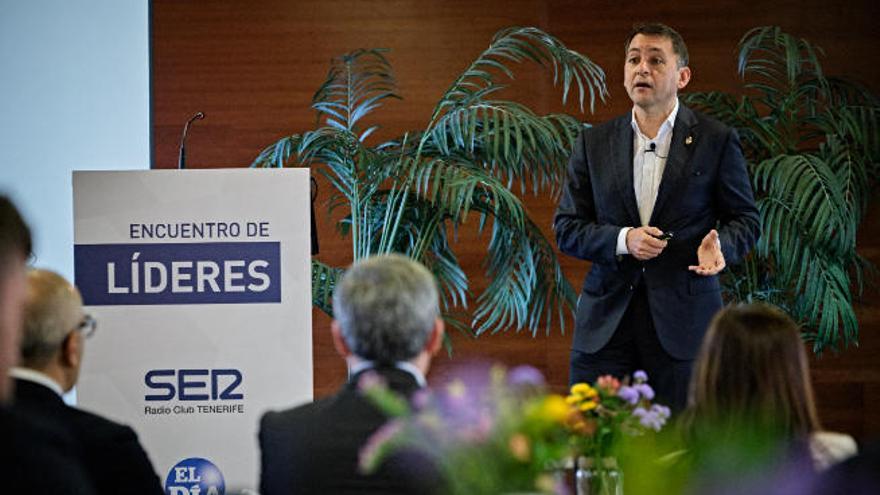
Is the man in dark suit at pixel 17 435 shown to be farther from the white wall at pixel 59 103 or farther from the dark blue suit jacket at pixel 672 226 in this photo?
the white wall at pixel 59 103

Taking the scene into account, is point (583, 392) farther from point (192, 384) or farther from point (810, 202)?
point (810, 202)

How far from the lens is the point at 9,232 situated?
1.33 meters

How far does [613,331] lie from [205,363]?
1279 millimetres

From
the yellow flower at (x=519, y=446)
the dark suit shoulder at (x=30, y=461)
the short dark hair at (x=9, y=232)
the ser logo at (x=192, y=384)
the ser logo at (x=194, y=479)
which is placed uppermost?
the short dark hair at (x=9, y=232)

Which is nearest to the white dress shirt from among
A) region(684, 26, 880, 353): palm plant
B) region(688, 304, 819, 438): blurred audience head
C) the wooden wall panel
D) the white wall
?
region(684, 26, 880, 353): palm plant

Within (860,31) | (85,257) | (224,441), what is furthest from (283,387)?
(860,31)

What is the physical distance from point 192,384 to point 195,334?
0.49 feet

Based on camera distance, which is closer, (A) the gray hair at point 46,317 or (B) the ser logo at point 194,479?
(A) the gray hair at point 46,317

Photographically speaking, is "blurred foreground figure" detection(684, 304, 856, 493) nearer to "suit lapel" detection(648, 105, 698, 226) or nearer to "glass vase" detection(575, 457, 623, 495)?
"glass vase" detection(575, 457, 623, 495)

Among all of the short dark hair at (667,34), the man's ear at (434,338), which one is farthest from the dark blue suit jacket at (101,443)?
the short dark hair at (667,34)

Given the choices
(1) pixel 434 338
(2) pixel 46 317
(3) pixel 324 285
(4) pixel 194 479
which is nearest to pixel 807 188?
(3) pixel 324 285

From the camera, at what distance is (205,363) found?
388cm

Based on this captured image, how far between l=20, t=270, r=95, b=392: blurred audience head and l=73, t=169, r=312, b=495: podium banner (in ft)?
3.79

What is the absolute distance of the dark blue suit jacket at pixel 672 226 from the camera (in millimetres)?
4145
